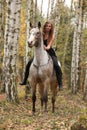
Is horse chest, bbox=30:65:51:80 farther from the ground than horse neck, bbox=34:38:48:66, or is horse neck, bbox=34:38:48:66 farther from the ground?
horse neck, bbox=34:38:48:66

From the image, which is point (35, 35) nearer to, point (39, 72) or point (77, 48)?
point (39, 72)

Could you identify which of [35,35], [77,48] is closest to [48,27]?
[35,35]

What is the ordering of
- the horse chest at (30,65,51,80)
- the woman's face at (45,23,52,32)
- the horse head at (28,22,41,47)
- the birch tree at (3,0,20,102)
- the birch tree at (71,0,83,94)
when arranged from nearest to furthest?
the horse head at (28,22,41,47), the horse chest at (30,65,51,80), the woman's face at (45,23,52,32), the birch tree at (3,0,20,102), the birch tree at (71,0,83,94)

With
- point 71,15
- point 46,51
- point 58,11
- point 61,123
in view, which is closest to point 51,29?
point 46,51

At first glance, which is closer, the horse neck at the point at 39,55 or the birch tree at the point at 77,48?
the horse neck at the point at 39,55

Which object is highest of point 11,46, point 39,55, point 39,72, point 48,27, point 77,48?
point 48,27

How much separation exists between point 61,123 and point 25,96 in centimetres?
830

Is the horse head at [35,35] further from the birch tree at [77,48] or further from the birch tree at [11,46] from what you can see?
the birch tree at [77,48]

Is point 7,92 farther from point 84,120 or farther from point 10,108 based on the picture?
point 84,120

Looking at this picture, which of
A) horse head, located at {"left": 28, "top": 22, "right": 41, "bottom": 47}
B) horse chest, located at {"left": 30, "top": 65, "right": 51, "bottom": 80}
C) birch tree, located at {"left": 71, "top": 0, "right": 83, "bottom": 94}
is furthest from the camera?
birch tree, located at {"left": 71, "top": 0, "right": 83, "bottom": 94}

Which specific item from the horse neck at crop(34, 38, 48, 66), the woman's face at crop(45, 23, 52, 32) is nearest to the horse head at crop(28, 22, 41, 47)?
the horse neck at crop(34, 38, 48, 66)

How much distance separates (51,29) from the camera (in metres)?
11.9

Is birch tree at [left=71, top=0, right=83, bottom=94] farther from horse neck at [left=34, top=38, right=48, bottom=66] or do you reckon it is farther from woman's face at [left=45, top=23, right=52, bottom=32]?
horse neck at [left=34, top=38, right=48, bottom=66]

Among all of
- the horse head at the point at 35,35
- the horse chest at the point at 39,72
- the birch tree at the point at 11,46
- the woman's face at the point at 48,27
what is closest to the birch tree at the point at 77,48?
the birch tree at the point at 11,46
